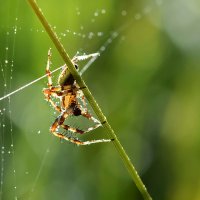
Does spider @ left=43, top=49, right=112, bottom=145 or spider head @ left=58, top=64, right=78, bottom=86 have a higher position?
spider head @ left=58, top=64, right=78, bottom=86

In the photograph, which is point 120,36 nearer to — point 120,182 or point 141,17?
point 141,17

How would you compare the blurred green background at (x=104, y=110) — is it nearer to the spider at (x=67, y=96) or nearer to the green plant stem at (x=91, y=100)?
the spider at (x=67, y=96)

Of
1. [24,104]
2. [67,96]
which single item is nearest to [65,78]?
[67,96]

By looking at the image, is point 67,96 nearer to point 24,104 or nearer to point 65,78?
point 65,78

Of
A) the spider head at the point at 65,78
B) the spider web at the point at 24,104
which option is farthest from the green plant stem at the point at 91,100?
the spider web at the point at 24,104

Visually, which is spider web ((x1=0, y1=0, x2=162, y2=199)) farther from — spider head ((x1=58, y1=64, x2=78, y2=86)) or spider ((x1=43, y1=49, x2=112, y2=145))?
spider head ((x1=58, y1=64, x2=78, y2=86))

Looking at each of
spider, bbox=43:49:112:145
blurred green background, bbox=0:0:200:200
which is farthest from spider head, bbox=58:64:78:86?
blurred green background, bbox=0:0:200:200

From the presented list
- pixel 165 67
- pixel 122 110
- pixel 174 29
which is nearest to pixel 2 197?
pixel 122 110
